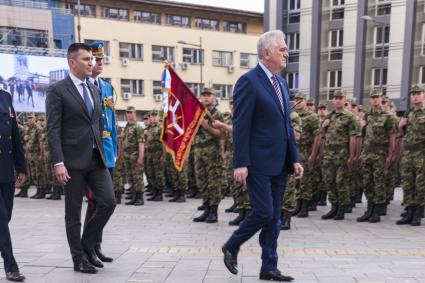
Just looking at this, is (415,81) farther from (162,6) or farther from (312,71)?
(162,6)

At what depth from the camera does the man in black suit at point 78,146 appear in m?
4.37

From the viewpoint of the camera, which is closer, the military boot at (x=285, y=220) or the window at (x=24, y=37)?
the military boot at (x=285, y=220)

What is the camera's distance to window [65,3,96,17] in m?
38.4

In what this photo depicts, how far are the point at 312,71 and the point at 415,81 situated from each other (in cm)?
759

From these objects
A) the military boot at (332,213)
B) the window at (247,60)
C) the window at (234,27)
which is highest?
the window at (234,27)

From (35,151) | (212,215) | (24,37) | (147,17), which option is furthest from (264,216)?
(147,17)

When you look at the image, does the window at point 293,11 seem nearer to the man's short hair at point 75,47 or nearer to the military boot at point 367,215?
the military boot at point 367,215

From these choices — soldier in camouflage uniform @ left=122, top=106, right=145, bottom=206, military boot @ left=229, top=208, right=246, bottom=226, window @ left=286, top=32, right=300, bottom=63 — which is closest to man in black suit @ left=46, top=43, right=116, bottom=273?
military boot @ left=229, top=208, right=246, bottom=226

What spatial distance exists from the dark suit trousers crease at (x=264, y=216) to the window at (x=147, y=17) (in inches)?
1562

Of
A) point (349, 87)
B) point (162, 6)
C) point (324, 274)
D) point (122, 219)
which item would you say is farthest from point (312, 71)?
point (324, 274)

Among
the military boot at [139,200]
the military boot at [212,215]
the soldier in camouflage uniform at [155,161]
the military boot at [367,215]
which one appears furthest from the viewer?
the soldier in camouflage uniform at [155,161]

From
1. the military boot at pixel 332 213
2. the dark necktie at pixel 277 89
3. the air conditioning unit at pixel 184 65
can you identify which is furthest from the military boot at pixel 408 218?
the air conditioning unit at pixel 184 65

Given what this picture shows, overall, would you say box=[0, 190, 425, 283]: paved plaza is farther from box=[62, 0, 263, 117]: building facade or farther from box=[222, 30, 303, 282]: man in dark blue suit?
box=[62, 0, 263, 117]: building facade

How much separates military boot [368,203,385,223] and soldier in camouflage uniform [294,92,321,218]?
115 cm
